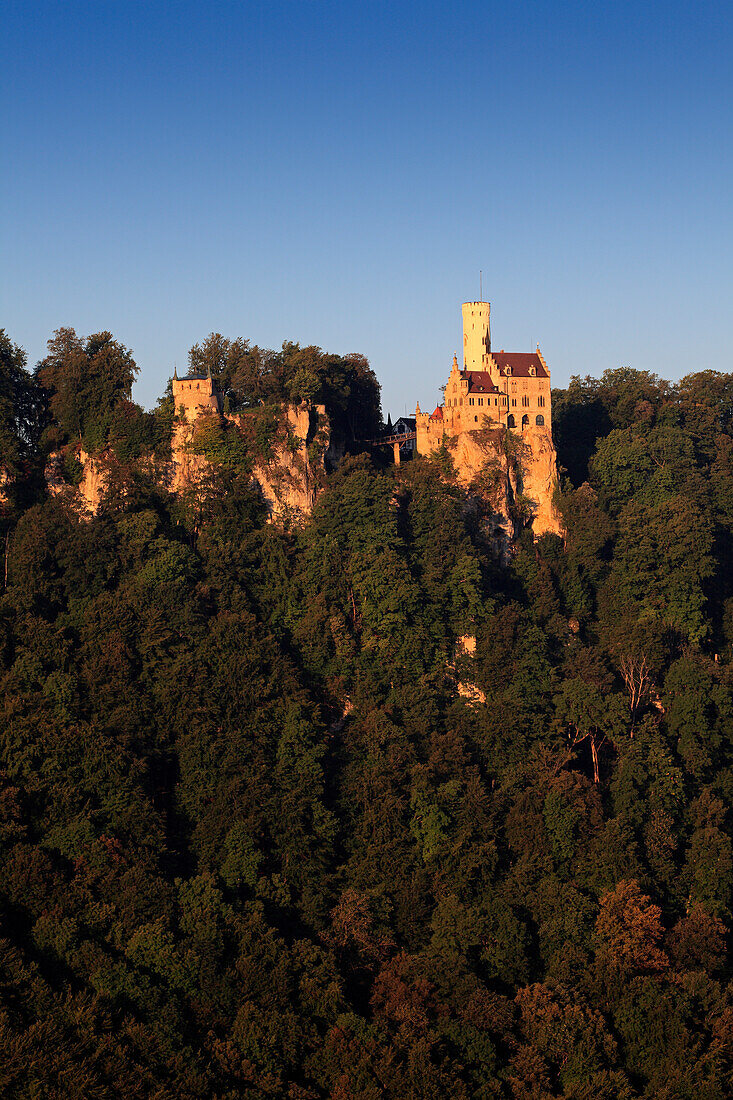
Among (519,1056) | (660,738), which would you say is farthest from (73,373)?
(519,1056)

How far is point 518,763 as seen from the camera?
58469mm

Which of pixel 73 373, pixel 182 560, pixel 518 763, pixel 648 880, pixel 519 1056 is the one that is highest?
pixel 73 373

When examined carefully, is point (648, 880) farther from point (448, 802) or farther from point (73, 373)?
point (73, 373)

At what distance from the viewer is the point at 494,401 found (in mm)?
69062

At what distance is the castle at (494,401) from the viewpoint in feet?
226

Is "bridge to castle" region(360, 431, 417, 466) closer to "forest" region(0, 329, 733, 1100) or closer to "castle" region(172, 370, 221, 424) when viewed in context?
"forest" region(0, 329, 733, 1100)

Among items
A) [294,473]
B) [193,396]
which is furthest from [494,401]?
[193,396]

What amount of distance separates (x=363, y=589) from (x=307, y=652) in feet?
11.7

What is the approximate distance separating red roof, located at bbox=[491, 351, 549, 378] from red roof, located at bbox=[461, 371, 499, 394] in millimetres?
960

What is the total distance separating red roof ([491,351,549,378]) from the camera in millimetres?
70188

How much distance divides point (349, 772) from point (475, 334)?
25137 millimetres

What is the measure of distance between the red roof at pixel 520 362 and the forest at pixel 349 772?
5725 millimetres

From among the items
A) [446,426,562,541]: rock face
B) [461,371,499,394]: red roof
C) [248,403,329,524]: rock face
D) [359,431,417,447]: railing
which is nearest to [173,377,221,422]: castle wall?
[248,403,329,524]: rock face

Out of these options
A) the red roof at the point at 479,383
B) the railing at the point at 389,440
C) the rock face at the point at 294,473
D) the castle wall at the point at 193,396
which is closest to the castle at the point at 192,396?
the castle wall at the point at 193,396
